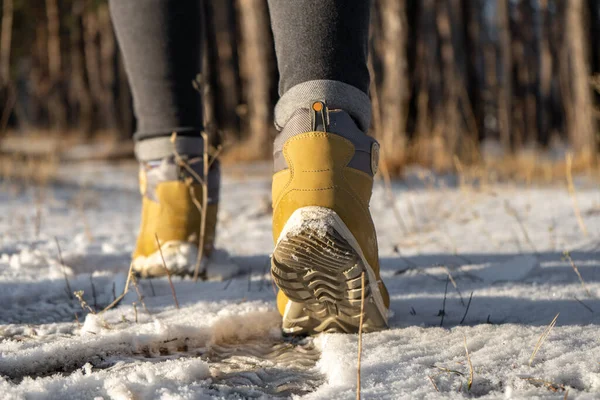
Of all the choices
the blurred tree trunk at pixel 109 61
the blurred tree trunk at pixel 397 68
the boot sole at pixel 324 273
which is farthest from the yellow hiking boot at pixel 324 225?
the blurred tree trunk at pixel 109 61

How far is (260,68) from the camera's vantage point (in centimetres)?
651

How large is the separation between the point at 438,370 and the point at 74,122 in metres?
19.9

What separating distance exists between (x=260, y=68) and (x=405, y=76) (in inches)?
78.0

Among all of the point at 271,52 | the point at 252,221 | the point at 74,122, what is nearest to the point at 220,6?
the point at 74,122

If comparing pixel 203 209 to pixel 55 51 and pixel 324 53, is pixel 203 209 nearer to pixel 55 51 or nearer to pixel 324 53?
pixel 324 53

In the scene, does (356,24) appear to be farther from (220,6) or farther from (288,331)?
(220,6)

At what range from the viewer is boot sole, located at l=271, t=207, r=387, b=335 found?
971mm

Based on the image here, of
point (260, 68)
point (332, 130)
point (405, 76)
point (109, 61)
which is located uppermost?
point (109, 61)

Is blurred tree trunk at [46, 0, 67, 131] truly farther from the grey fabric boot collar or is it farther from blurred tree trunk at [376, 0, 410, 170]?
the grey fabric boot collar

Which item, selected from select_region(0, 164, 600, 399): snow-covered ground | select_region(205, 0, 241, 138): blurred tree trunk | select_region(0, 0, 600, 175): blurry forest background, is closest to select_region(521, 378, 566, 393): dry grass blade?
select_region(0, 164, 600, 399): snow-covered ground

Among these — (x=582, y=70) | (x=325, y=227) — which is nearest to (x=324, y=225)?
(x=325, y=227)

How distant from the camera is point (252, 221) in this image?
2.98m

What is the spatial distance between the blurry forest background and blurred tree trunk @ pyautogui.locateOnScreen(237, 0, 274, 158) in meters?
0.01

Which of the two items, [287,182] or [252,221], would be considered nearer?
[287,182]
